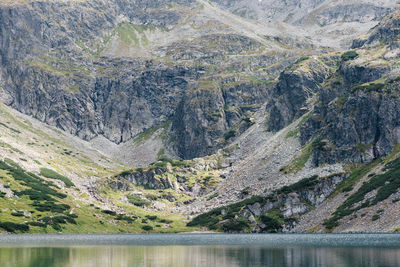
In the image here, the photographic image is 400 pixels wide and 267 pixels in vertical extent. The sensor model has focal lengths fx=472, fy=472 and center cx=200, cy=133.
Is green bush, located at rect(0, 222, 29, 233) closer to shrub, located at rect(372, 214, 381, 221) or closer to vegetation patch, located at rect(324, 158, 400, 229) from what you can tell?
vegetation patch, located at rect(324, 158, 400, 229)

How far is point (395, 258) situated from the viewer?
246 ft

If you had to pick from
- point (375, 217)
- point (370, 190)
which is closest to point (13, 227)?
point (375, 217)

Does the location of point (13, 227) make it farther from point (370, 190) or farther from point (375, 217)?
point (370, 190)

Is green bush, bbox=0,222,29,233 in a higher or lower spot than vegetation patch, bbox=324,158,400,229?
lower

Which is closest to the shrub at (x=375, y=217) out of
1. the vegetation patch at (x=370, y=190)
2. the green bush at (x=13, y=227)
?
the vegetation patch at (x=370, y=190)

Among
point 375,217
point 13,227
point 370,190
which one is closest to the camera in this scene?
point 375,217

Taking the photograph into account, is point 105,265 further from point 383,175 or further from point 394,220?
point 383,175

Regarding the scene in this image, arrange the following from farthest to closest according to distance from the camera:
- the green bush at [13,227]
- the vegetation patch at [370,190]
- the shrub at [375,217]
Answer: the green bush at [13,227]
the vegetation patch at [370,190]
the shrub at [375,217]

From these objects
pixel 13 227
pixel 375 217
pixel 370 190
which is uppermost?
pixel 370 190

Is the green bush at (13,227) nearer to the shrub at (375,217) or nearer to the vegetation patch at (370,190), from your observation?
the vegetation patch at (370,190)

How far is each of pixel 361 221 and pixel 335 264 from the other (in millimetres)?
107705

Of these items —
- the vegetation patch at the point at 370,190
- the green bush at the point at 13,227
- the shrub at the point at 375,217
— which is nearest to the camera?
the shrub at the point at 375,217

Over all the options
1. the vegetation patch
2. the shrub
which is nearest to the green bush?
the vegetation patch

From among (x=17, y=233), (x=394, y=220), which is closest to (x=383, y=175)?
(x=394, y=220)
